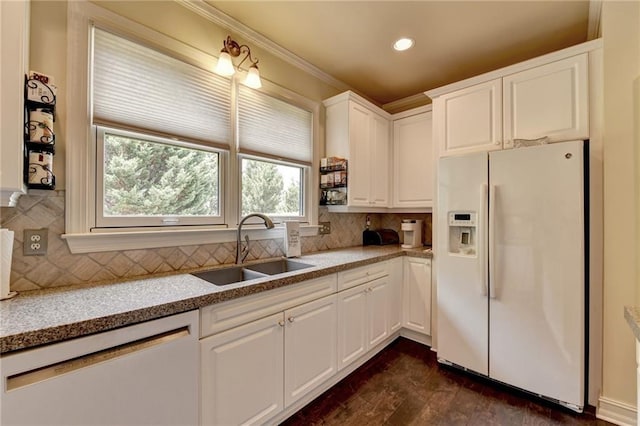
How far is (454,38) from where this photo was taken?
7.26 ft

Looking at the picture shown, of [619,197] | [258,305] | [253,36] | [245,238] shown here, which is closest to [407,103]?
[253,36]

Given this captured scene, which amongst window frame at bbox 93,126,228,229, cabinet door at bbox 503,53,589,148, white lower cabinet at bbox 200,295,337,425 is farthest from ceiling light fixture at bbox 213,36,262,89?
cabinet door at bbox 503,53,589,148

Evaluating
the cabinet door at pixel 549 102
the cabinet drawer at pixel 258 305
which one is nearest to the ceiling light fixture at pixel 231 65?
Result: the cabinet drawer at pixel 258 305

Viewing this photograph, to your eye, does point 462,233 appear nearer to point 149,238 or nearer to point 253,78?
point 253,78

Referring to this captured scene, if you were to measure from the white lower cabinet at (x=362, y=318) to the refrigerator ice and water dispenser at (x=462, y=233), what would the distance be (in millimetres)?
656

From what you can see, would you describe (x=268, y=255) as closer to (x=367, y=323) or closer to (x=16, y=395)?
(x=367, y=323)

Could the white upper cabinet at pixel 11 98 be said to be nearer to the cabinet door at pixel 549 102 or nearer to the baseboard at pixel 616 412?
the cabinet door at pixel 549 102

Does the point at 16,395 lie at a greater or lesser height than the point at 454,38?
lesser

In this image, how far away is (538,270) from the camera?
1837 millimetres

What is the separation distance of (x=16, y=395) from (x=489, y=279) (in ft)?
8.05

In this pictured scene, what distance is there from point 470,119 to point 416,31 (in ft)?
2.69

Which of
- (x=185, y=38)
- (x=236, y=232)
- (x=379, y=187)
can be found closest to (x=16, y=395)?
(x=236, y=232)

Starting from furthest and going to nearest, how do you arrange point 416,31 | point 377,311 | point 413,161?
point 413,161 → point 377,311 → point 416,31

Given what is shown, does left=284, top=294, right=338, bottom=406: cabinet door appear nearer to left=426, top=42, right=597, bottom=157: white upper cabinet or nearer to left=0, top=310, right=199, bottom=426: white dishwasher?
left=0, top=310, right=199, bottom=426: white dishwasher
